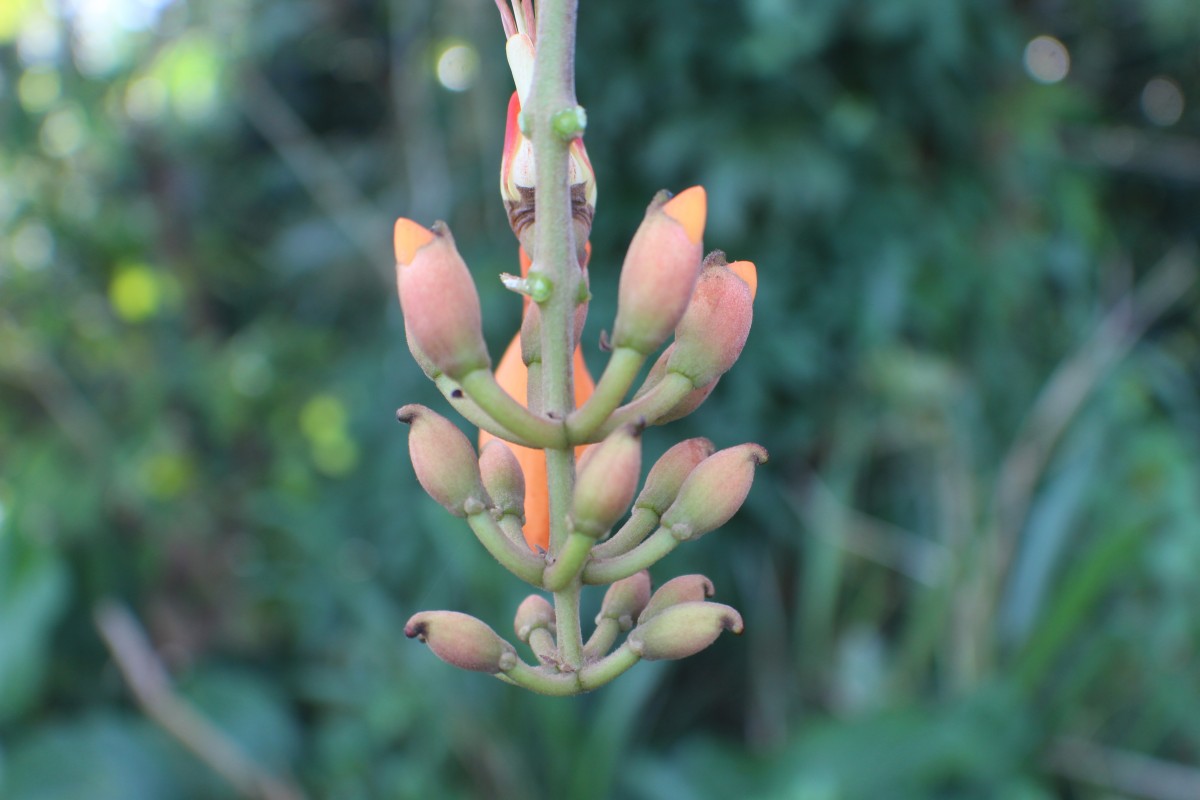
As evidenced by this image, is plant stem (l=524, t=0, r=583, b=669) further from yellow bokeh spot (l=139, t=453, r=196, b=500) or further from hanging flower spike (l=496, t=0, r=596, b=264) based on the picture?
yellow bokeh spot (l=139, t=453, r=196, b=500)

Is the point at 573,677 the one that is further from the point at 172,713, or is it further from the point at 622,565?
the point at 172,713

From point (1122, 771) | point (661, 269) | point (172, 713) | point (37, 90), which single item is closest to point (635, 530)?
point (661, 269)

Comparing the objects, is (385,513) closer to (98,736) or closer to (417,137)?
(98,736)

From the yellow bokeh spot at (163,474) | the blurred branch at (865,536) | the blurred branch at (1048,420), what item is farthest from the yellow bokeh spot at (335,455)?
the blurred branch at (1048,420)

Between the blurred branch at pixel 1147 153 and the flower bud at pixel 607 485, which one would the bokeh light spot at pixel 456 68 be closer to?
the blurred branch at pixel 1147 153

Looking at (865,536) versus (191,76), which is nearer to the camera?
(191,76)

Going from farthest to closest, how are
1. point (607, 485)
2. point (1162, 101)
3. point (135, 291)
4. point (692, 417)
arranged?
point (1162, 101) < point (135, 291) < point (692, 417) < point (607, 485)

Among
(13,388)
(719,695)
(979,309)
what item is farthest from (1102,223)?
(13,388)
